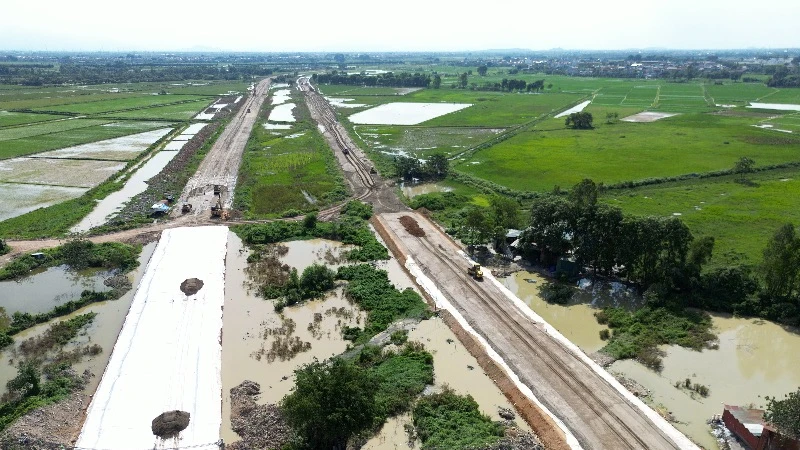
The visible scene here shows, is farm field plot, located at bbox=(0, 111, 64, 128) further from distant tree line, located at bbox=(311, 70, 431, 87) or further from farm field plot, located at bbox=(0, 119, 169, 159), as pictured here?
distant tree line, located at bbox=(311, 70, 431, 87)

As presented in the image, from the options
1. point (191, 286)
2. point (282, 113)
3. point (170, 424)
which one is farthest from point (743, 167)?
point (282, 113)

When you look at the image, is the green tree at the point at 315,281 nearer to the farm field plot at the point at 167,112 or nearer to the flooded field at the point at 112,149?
the flooded field at the point at 112,149

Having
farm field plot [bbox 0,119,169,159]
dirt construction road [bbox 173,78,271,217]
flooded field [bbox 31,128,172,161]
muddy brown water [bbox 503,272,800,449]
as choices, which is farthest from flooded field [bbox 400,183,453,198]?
farm field plot [bbox 0,119,169,159]

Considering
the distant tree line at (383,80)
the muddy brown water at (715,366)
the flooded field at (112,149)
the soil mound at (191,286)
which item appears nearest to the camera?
the muddy brown water at (715,366)

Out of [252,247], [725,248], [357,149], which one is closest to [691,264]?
[725,248]

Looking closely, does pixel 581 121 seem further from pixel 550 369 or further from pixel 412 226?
pixel 550 369

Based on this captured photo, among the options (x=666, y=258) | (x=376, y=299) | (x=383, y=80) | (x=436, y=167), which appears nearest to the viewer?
(x=666, y=258)

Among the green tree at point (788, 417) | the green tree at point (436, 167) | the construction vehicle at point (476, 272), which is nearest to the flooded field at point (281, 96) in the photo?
the green tree at point (436, 167)
